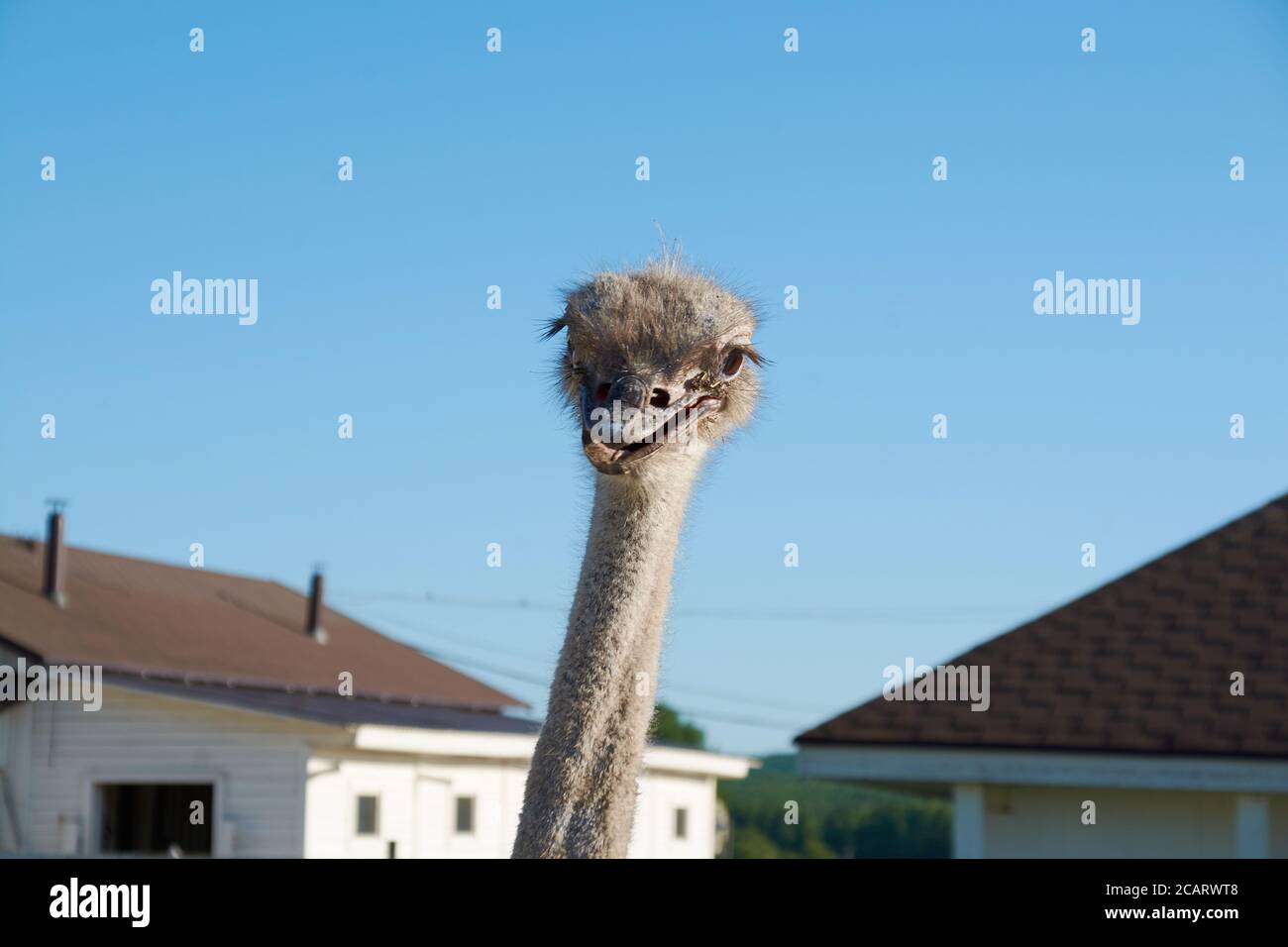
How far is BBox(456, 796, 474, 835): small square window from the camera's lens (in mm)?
19547

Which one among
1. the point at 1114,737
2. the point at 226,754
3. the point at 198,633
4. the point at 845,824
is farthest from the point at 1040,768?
the point at 845,824

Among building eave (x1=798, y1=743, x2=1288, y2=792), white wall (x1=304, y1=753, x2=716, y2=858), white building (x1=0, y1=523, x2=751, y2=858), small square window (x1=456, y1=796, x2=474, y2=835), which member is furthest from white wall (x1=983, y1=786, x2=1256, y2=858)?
small square window (x1=456, y1=796, x2=474, y2=835)

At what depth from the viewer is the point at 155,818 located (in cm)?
2161

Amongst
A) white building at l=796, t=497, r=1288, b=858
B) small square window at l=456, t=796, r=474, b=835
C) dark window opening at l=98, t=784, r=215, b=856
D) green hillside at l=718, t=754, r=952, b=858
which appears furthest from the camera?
green hillside at l=718, t=754, r=952, b=858

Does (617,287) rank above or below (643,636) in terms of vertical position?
above

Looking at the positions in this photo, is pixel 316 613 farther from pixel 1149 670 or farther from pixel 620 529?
pixel 620 529

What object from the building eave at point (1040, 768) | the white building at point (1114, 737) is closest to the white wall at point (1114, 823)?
the white building at point (1114, 737)

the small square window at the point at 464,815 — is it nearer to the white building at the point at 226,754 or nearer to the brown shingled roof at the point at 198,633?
the white building at the point at 226,754

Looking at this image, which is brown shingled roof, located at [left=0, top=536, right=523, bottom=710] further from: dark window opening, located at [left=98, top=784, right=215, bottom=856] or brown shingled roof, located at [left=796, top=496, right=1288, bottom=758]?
brown shingled roof, located at [left=796, top=496, right=1288, bottom=758]

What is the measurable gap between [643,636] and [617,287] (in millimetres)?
824
